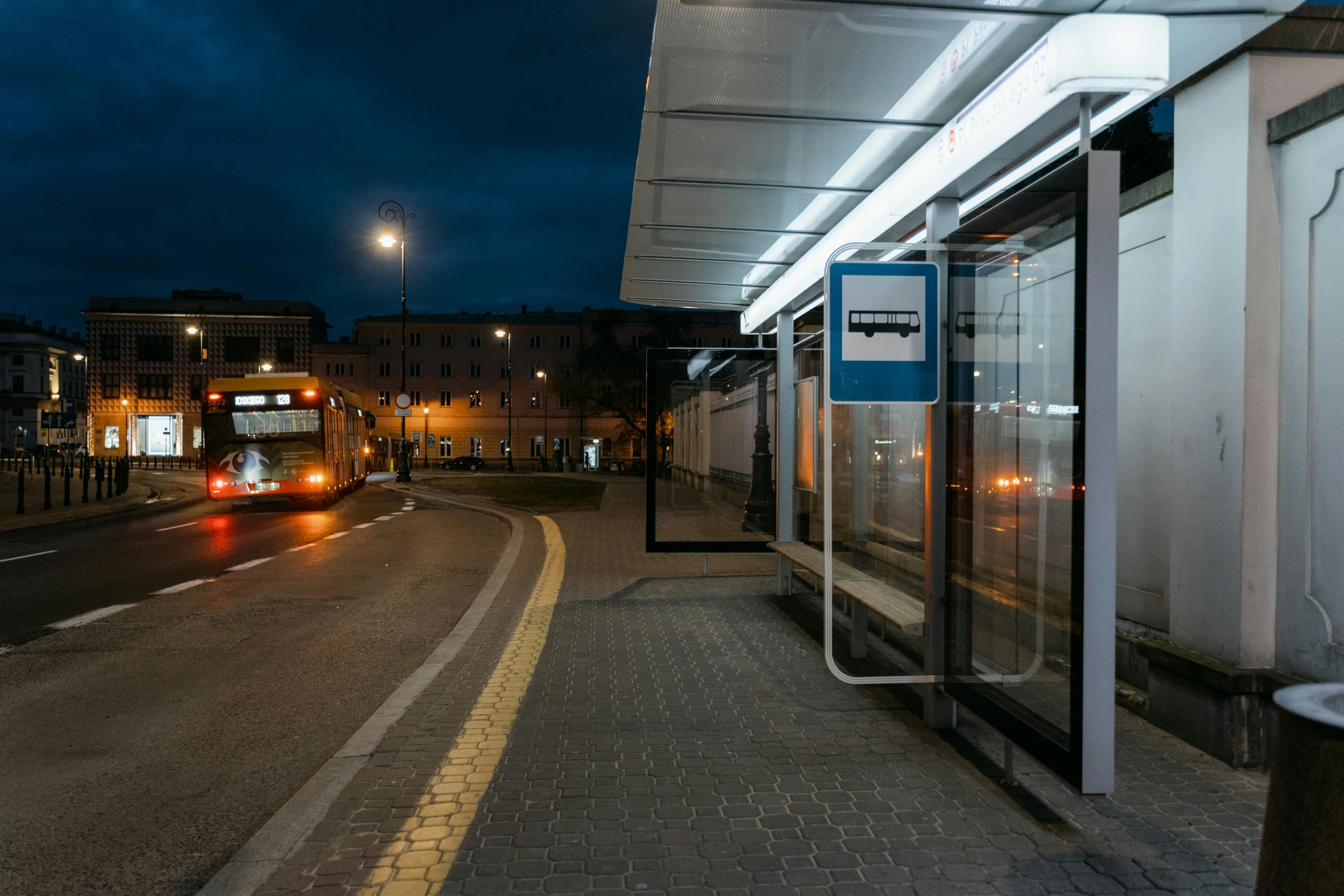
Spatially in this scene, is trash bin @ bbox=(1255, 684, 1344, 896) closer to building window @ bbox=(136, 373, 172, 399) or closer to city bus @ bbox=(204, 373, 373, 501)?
city bus @ bbox=(204, 373, 373, 501)

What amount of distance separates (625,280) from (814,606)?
387 centimetres

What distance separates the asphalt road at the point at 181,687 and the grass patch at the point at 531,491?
33.3 feet

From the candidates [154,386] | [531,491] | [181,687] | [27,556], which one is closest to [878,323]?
[181,687]

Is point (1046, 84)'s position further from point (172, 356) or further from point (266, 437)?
point (172, 356)

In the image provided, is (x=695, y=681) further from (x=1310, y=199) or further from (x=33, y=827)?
(x=1310, y=199)

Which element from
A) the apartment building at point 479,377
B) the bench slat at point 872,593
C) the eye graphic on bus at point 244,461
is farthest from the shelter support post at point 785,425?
the apartment building at point 479,377

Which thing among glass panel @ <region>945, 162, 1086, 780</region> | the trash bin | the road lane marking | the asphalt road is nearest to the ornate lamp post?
the asphalt road

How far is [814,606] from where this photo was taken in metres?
8.84

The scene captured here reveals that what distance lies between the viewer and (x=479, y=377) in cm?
8394

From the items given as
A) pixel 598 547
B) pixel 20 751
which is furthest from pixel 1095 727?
pixel 598 547

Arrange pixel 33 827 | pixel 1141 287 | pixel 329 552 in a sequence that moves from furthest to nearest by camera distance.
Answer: pixel 329 552 < pixel 1141 287 < pixel 33 827

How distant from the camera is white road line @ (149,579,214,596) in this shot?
403 inches

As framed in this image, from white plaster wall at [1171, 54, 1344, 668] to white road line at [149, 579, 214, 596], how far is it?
9752 mm

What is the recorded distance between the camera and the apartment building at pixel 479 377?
83.2m
